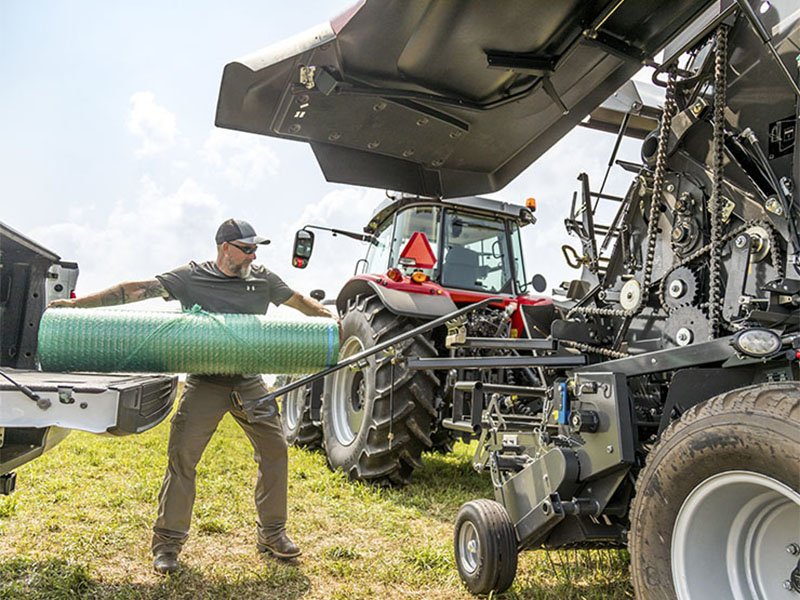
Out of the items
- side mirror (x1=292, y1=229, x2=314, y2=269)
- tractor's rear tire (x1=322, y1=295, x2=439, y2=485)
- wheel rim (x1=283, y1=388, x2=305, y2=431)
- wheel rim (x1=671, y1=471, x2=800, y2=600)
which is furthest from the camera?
wheel rim (x1=283, y1=388, x2=305, y2=431)

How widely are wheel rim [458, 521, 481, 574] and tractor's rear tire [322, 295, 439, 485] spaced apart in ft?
5.11

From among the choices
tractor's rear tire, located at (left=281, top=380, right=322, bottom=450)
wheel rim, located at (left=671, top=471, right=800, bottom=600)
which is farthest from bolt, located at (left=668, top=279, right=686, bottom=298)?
tractor's rear tire, located at (left=281, top=380, right=322, bottom=450)

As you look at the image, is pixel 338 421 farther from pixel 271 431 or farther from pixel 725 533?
pixel 725 533

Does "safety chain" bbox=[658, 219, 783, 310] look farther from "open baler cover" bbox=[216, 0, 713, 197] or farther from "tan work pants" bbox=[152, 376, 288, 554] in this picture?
"tan work pants" bbox=[152, 376, 288, 554]

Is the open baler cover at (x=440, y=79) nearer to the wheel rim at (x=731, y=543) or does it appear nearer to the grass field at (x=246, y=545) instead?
the wheel rim at (x=731, y=543)

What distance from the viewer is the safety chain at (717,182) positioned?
2.36 m

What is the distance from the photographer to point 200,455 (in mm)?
3332

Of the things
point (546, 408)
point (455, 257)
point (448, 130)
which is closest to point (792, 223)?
point (546, 408)

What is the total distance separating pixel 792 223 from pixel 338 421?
13.4 feet

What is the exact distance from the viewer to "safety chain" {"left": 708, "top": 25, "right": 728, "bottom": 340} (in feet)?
7.75

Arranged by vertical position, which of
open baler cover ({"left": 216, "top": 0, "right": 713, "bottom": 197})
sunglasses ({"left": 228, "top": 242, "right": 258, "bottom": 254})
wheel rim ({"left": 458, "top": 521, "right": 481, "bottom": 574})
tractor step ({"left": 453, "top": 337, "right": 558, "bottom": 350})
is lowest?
wheel rim ({"left": 458, "top": 521, "right": 481, "bottom": 574})

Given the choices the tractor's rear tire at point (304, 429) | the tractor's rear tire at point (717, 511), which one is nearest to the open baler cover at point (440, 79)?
the tractor's rear tire at point (717, 511)

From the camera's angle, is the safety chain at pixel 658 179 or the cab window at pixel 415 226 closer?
the safety chain at pixel 658 179

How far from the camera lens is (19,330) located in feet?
10.9
